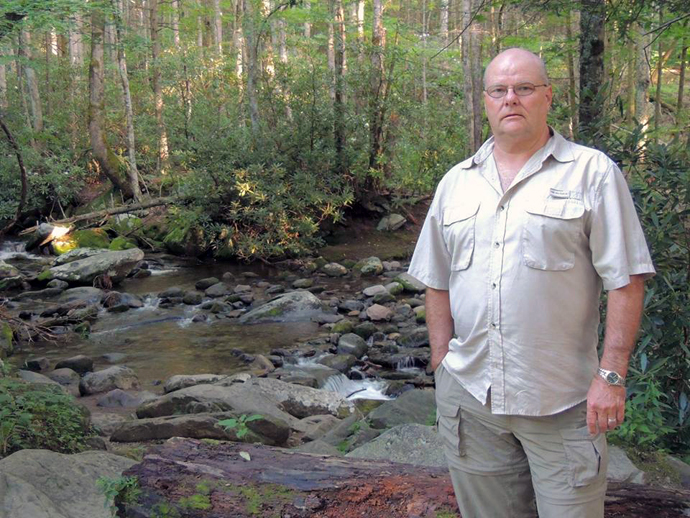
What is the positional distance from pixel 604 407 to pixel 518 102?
38.6 inches

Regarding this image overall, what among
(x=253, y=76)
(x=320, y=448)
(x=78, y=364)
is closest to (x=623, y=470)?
(x=320, y=448)

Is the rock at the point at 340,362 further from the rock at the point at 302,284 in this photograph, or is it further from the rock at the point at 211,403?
the rock at the point at 302,284

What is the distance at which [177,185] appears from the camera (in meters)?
16.0

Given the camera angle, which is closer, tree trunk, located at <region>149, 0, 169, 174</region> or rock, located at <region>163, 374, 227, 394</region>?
rock, located at <region>163, 374, 227, 394</region>

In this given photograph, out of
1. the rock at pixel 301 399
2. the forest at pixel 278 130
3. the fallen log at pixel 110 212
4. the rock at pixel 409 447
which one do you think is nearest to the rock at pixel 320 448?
the rock at pixel 409 447

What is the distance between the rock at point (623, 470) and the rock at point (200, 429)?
2.67 meters

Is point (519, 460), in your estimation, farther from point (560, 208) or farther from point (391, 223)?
point (391, 223)

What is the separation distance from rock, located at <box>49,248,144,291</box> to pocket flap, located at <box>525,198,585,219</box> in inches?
483

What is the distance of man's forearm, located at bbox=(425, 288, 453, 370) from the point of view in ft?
8.27

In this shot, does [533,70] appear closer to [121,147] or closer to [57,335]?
[57,335]

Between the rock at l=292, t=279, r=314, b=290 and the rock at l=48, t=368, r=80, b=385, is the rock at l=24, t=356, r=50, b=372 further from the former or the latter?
the rock at l=292, t=279, r=314, b=290

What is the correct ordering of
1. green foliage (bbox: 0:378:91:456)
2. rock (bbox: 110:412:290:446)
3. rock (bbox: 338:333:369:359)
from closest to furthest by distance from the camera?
green foliage (bbox: 0:378:91:456)
rock (bbox: 110:412:290:446)
rock (bbox: 338:333:369:359)

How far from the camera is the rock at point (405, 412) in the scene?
6137 millimetres

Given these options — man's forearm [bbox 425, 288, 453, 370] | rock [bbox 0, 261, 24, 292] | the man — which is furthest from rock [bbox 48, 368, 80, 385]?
the man
